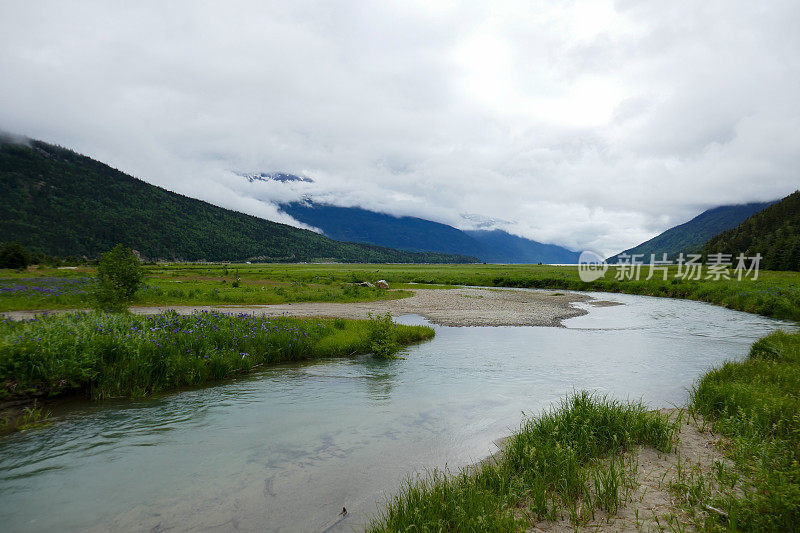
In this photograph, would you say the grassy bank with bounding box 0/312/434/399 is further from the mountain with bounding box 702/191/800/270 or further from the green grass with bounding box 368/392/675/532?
the mountain with bounding box 702/191/800/270

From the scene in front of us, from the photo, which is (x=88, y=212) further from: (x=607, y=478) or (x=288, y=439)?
(x=607, y=478)

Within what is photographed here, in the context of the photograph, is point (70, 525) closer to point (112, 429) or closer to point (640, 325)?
point (112, 429)

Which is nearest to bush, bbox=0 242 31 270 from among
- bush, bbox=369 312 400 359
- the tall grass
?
bush, bbox=369 312 400 359

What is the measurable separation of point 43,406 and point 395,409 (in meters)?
9.23

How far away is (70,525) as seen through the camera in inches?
241

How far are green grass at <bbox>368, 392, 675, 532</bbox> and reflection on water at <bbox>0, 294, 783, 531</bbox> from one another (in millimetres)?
1281

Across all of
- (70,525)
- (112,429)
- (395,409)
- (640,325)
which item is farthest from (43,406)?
(640,325)

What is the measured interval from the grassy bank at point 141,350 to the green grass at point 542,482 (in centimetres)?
940

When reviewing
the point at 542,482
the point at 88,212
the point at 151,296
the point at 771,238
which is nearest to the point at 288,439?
the point at 542,482

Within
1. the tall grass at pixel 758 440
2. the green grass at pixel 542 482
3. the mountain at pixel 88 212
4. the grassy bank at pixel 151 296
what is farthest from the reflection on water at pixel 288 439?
the mountain at pixel 88 212

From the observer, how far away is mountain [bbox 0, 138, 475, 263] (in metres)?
137

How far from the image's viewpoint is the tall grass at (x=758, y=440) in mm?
4635

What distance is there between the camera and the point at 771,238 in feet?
362

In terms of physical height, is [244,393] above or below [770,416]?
below
